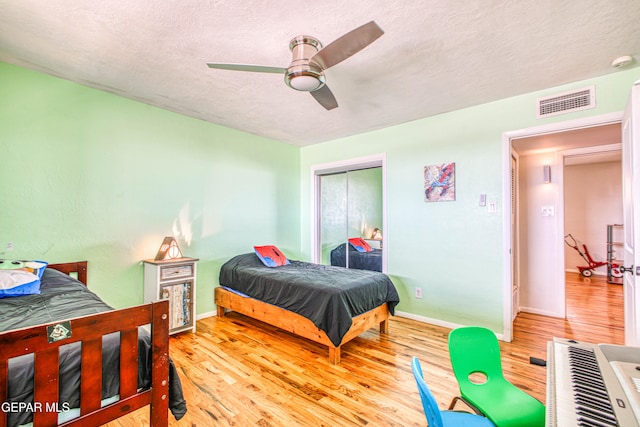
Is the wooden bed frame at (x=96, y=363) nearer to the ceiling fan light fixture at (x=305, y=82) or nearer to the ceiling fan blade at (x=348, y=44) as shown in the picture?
the ceiling fan light fixture at (x=305, y=82)

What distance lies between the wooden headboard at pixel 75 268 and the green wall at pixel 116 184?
0.26ft

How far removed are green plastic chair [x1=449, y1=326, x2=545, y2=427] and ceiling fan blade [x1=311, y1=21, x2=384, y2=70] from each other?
1644 mm

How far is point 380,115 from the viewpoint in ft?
Answer: 11.2

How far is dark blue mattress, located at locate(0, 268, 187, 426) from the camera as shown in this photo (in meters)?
1.04

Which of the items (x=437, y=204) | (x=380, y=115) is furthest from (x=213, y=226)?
(x=437, y=204)

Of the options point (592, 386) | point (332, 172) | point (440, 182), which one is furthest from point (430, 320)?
point (592, 386)

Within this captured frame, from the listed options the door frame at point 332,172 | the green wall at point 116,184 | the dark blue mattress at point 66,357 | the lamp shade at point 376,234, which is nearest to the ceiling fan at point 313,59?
the dark blue mattress at point 66,357

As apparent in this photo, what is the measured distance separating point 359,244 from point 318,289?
1.77 meters

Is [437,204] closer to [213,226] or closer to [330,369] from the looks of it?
[330,369]

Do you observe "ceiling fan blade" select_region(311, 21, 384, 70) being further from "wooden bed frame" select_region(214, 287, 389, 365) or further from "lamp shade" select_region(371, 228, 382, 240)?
"lamp shade" select_region(371, 228, 382, 240)

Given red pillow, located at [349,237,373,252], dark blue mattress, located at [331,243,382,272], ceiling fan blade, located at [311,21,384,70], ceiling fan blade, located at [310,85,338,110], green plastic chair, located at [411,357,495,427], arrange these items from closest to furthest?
green plastic chair, located at [411,357,495,427], ceiling fan blade, located at [311,21,384,70], ceiling fan blade, located at [310,85,338,110], dark blue mattress, located at [331,243,382,272], red pillow, located at [349,237,373,252]

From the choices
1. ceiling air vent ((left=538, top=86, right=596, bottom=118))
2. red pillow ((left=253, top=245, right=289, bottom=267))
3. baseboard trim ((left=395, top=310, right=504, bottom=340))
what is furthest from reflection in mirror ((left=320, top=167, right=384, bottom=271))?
ceiling air vent ((left=538, top=86, right=596, bottom=118))

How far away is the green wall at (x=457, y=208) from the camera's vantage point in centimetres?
294

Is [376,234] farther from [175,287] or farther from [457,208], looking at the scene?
[175,287]
